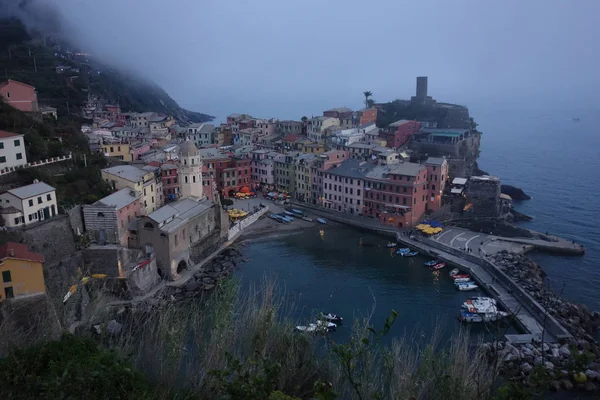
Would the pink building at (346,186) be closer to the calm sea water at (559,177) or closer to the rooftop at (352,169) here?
the rooftop at (352,169)

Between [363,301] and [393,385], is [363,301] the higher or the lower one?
the lower one

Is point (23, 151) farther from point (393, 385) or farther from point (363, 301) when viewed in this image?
point (393, 385)

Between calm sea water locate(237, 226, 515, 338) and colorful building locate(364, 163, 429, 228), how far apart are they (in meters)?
2.03

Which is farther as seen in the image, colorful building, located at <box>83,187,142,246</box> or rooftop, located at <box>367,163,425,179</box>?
rooftop, located at <box>367,163,425,179</box>

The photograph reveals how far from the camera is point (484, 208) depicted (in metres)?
33.8

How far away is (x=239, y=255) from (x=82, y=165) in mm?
9804

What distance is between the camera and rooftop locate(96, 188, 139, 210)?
905 inches

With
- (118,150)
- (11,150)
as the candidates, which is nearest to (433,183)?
(118,150)

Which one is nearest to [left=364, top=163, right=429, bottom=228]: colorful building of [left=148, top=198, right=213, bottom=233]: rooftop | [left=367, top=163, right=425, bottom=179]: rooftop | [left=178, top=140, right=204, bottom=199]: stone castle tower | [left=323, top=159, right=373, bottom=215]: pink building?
[left=367, top=163, right=425, bottom=179]: rooftop

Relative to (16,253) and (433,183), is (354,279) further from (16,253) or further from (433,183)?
(16,253)

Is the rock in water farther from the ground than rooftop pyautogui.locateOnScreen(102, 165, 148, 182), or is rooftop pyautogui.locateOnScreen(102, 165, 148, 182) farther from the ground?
rooftop pyautogui.locateOnScreen(102, 165, 148, 182)

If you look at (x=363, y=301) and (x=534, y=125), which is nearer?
(x=363, y=301)

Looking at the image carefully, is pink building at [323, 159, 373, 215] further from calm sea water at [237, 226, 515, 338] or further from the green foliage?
the green foliage

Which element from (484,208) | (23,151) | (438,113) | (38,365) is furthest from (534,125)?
(38,365)
